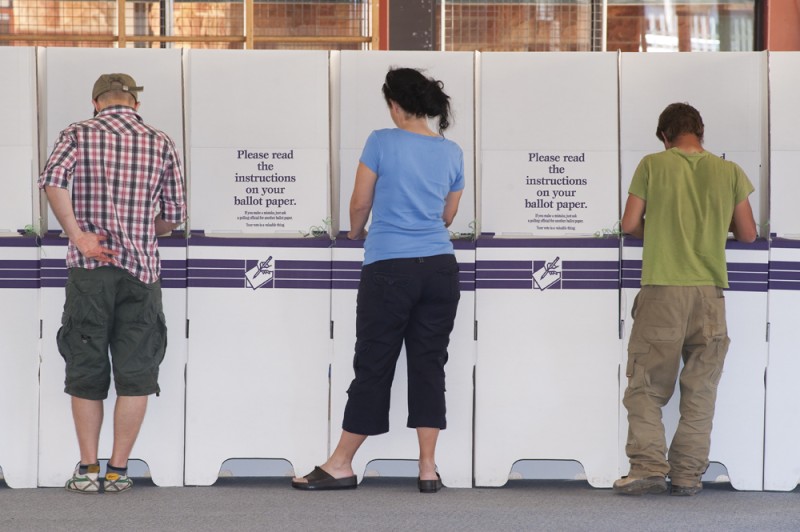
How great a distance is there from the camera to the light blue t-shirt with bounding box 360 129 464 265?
380 centimetres

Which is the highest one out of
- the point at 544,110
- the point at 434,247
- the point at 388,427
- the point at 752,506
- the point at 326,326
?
the point at 544,110

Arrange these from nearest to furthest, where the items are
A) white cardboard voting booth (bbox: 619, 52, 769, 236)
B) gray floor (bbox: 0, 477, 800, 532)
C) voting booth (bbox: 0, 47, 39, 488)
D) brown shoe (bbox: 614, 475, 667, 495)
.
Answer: gray floor (bbox: 0, 477, 800, 532)
brown shoe (bbox: 614, 475, 667, 495)
voting booth (bbox: 0, 47, 39, 488)
white cardboard voting booth (bbox: 619, 52, 769, 236)

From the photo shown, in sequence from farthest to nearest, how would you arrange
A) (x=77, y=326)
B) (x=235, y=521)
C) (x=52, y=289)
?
(x=52, y=289), (x=77, y=326), (x=235, y=521)

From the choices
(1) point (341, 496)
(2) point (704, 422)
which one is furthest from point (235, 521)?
(2) point (704, 422)

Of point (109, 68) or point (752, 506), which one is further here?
point (109, 68)

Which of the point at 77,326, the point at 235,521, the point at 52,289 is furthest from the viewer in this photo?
the point at 52,289

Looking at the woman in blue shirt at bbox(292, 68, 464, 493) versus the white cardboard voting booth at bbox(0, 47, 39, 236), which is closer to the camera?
the woman in blue shirt at bbox(292, 68, 464, 493)

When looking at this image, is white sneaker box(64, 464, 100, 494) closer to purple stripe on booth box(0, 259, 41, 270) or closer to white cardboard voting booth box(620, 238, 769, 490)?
purple stripe on booth box(0, 259, 41, 270)

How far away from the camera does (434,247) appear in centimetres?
384

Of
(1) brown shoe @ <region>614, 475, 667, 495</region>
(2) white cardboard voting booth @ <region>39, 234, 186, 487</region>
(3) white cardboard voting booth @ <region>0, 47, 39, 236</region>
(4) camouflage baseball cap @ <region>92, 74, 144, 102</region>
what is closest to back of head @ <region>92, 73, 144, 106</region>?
(4) camouflage baseball cap @ <region>92, 74, 144, 102</region>

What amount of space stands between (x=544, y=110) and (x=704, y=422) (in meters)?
1.29

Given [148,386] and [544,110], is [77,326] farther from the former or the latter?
[544,110]

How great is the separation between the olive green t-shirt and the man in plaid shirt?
66.4 inches

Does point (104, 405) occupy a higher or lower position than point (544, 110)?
lower
